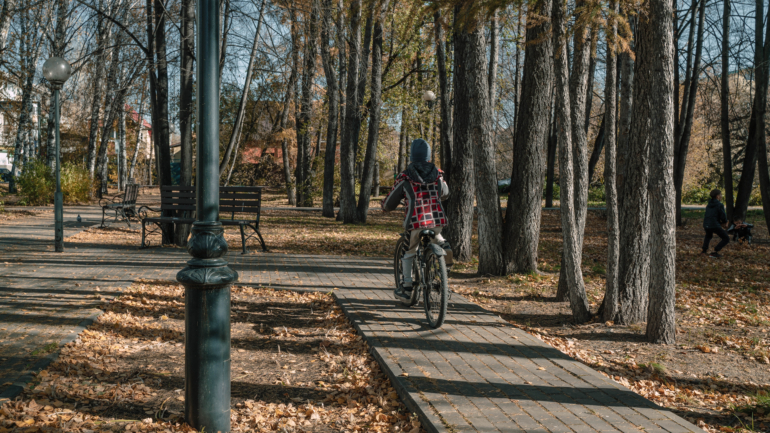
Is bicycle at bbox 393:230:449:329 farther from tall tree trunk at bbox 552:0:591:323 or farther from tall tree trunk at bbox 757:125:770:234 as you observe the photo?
tall tree trunk at bbox 757:125:770:234

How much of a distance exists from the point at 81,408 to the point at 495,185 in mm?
6609

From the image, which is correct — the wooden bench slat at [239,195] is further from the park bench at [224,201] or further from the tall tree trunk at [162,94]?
the tall tree trunk at [162,94]

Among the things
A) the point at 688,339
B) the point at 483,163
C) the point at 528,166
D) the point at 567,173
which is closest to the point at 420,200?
the point at 567,173

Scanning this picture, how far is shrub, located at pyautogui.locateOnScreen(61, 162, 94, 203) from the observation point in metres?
23.8

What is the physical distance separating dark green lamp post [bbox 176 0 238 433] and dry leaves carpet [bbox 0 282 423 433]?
211 mm

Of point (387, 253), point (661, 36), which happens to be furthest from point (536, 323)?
point (387, 253)

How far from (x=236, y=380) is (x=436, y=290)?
2.00 metres

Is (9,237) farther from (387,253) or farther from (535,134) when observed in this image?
(535,134)

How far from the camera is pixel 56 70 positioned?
10438 millimetres

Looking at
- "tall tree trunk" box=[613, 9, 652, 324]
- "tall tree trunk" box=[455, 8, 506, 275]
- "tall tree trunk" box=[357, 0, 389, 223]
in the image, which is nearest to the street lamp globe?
"tall tree trunk" box=[455, 8, 506, 275]

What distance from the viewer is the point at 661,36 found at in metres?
5.26

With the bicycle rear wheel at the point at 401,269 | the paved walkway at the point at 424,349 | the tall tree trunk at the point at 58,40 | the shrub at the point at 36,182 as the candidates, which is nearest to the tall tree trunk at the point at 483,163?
the paved walkway at the point at 424,349

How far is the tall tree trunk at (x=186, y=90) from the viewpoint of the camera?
11.0m

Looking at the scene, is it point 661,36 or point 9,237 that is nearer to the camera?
point 661,36
